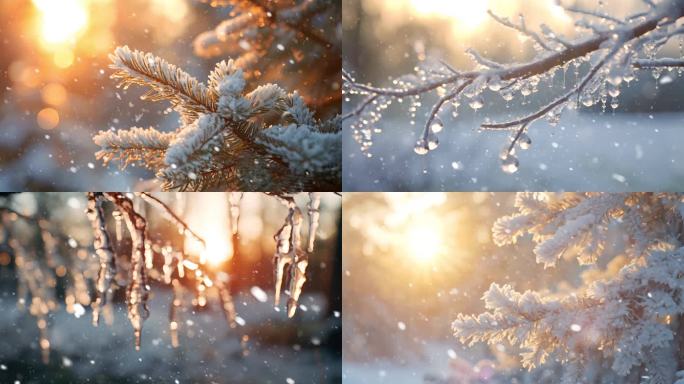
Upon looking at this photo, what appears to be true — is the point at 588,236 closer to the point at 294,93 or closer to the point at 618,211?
the point at 618,211

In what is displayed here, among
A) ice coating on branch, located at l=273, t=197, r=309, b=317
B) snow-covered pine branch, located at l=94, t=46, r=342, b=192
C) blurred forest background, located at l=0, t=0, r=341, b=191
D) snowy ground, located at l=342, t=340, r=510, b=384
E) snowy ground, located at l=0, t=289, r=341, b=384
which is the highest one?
blurred forest background, located at l=0, t=0, r=341, b=191

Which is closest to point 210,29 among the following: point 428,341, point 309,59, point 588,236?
point 309,59

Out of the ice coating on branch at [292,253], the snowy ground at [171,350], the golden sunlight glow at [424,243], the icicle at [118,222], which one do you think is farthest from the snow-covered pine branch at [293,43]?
the snowy ground at [171,350]

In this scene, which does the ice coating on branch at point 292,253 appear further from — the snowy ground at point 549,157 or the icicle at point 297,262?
the snowy ground at point 549,157

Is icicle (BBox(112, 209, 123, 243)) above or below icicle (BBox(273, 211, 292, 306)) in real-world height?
above

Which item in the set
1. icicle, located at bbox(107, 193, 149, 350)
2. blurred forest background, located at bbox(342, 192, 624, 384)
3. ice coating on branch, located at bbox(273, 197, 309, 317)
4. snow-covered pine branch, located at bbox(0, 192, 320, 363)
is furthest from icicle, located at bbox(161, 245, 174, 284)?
blurred forest background, located at bbox(342, 192, 624, 384)

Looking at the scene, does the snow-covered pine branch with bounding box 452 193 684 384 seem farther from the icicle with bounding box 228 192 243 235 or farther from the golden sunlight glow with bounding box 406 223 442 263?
the icicle with bounding box 228 192 243 235
